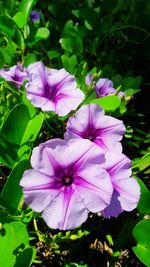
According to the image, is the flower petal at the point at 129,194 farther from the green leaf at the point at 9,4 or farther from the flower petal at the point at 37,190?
the green leaf at the point at 9,4

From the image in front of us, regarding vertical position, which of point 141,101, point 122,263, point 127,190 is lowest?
point 122,263

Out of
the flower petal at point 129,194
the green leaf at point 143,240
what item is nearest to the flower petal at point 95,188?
the flower petal at point 129,194

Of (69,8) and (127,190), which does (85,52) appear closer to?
(69,8)

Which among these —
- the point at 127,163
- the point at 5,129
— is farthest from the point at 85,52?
the point at 127,163

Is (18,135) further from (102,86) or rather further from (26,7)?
(26,7)

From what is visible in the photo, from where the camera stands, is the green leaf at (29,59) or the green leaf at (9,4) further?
the green leaf at (9,4)

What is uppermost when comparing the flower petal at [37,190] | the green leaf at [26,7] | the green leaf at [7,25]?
the green leaf at [26,7]
